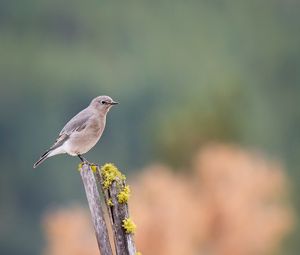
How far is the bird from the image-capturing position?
34.2 feet

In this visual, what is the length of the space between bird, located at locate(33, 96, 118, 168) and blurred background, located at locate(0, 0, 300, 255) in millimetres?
12128

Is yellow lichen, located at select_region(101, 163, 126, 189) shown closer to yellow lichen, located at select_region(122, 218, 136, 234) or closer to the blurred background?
yellow lichen, located at select_region(122, 218, 136, 234)

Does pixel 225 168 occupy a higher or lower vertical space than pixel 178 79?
lower

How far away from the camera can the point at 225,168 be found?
90.2 feet

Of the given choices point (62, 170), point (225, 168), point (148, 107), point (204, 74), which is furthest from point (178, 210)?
point (204, 74)

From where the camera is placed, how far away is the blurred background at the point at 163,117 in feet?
87.5

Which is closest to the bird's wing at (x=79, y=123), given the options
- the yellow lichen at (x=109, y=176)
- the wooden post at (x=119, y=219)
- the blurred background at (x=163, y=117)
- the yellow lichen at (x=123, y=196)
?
the yellow lichen at (x=109, y=176)

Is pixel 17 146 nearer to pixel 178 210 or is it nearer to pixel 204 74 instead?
pixel 204 74

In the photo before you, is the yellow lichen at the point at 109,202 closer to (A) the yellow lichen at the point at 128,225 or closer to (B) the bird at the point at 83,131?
(A) the yellow lichen at the point at 128,225

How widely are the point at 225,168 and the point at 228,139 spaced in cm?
572

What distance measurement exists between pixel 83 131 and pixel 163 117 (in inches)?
1099

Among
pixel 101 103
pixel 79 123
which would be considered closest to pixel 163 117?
pixel 101 103

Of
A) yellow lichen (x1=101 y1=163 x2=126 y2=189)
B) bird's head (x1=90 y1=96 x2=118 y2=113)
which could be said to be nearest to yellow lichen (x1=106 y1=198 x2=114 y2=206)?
yellow lichen (x1=101 y1=163 x2=126 y2=189)

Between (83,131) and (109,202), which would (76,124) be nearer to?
(83,131)
